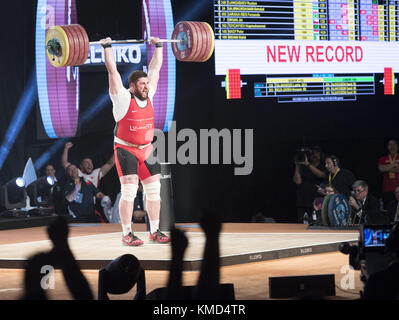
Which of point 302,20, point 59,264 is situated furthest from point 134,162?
point 59,264

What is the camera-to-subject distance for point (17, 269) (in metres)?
5.95

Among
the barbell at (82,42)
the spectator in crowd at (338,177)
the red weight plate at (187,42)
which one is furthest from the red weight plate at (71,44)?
the spectator in crowd at (338,177)

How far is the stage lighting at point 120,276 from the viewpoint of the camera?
2.87m

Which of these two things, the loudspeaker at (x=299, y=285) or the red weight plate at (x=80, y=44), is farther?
the red weight plate at (x=80, y=44)

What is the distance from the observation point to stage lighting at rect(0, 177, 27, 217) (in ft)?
30.5

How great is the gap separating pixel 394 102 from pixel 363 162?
959mm

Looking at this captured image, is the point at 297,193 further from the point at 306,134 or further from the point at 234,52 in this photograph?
the point at 234,52

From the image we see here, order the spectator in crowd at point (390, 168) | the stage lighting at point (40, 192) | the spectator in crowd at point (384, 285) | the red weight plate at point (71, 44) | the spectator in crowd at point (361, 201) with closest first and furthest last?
the spectator in crowd at point (384, 285)
the red weight plate at point (71, 44)
the spectator in crowd at point (361, 201)
the spectator in crowd at point (390, 168)
the stage lighting at point (40, 192)

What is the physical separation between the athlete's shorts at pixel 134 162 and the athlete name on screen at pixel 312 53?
120 inches

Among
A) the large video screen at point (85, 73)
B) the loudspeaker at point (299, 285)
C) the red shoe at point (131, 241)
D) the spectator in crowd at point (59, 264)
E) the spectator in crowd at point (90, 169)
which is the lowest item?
the red shoe at point (131, 241)

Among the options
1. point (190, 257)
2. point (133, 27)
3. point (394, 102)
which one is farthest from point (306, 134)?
point (190, 257)

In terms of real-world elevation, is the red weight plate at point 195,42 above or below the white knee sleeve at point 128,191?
above

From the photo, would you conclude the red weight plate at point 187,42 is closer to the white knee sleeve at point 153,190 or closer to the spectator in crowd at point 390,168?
the white knee sleeve at point 153,190
